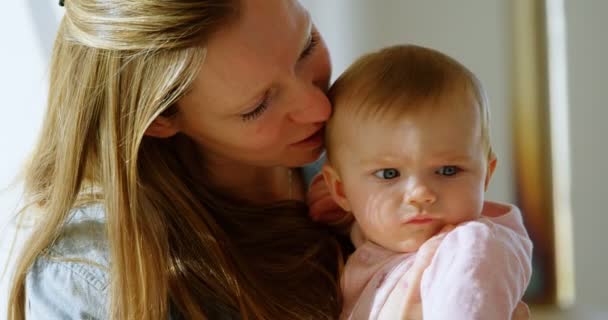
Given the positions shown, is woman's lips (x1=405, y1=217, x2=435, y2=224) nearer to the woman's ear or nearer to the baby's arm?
the baby's arm

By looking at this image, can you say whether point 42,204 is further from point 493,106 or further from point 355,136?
point 493,106

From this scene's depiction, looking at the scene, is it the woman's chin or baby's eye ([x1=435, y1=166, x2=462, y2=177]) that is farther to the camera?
the woman's chin

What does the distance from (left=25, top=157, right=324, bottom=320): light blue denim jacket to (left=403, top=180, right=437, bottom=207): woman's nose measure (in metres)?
0.29

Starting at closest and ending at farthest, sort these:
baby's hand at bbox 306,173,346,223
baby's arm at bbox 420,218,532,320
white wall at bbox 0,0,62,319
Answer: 1. baby's arm at bbox 420,218,532,320
2. baby's hand at bbox 306,173,346,223
3. white wall at bbox 0,0,62,319

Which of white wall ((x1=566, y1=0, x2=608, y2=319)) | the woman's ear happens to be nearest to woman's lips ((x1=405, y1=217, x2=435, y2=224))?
the woman's ear

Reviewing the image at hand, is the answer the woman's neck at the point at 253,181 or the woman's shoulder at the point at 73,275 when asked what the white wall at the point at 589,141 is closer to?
the woman's neck at the point at 253,181

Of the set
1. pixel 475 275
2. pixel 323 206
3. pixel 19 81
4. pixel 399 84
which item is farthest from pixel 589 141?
pixel 19 81

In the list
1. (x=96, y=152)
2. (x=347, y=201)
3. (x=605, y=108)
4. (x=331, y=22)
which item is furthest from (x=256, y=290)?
(x=605, y=108)

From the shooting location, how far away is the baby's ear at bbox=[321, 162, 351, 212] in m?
1.13

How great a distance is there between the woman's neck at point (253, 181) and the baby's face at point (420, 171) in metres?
0.27

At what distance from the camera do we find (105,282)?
111 centimetres

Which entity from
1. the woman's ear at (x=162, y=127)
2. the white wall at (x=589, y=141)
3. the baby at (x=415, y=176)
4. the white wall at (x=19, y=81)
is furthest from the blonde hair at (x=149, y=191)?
the white wall at (x=589, y=141)

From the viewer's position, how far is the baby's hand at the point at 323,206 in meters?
1.25

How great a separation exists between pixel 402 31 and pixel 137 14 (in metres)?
1.00
